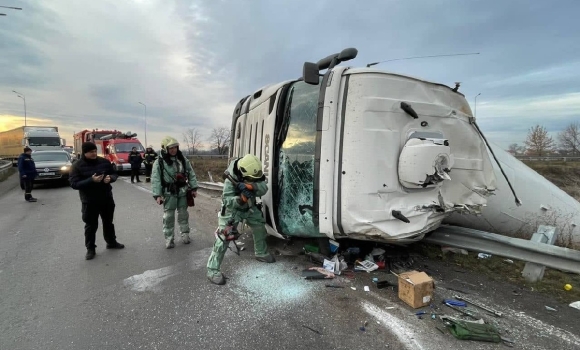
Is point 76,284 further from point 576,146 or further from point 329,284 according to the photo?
point 576,146

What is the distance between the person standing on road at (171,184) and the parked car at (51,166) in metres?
9.99

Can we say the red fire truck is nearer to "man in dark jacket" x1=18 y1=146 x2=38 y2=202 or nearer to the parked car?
the parked car

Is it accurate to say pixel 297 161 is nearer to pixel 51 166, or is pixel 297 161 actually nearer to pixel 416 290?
pixel 416 290

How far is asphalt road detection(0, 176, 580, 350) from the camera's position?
244 centimetres

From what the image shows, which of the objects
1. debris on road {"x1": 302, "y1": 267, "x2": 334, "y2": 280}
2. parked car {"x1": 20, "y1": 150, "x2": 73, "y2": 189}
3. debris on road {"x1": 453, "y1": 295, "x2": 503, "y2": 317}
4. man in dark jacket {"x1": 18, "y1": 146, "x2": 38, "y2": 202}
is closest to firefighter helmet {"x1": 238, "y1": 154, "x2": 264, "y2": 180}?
debris on road {"x1": 302, "y1": 267, "x2": 334, "y2": 280}

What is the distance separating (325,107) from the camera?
3.29 metres

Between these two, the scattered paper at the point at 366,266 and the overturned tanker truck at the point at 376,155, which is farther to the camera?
the scattered paper at the point at 366,266

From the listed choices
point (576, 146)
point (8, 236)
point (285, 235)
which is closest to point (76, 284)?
point (285, 235)

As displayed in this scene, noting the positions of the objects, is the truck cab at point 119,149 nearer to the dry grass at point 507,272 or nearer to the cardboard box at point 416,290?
the dry grass at point 507,272

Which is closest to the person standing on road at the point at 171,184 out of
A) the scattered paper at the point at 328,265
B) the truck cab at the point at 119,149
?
the scattered paper at the point at 328,265

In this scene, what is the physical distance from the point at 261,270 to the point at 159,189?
84.7 inches

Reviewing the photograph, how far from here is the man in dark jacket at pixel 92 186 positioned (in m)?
4.41

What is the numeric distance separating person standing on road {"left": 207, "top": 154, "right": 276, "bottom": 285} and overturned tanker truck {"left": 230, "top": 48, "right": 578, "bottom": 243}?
0.37 m

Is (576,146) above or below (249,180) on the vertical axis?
above
